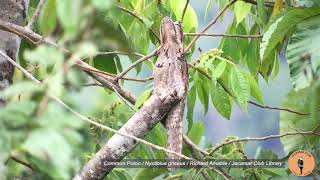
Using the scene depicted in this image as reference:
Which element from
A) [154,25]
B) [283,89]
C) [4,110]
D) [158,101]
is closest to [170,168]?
[158,101]

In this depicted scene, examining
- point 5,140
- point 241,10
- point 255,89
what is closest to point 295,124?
point 255,89

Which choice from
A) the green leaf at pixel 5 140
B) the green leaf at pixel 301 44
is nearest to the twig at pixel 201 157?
the green leaf at pixel 301 44

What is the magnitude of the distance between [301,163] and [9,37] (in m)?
0.64

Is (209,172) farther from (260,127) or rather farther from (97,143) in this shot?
(260,127)

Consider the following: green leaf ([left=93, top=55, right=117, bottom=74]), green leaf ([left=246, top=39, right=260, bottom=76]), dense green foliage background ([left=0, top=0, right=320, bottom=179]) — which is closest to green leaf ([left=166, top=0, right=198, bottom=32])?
dense green foliage background ([left=0, top=0, right=320, bottom=179])

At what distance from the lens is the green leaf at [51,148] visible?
303 mm

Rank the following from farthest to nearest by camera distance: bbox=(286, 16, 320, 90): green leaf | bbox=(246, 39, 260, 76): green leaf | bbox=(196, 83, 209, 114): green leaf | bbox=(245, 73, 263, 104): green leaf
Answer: bbox=(246, 39, 260, 76): green leaf < bbox=(196, 83, 209, 114): green leaf < bbox=(245, 73, 263, 104): green leaf < bbox=(286, 16, 320, 90): green leaf

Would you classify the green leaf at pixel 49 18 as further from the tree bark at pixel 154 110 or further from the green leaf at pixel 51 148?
the tree bark at pixel 154 110

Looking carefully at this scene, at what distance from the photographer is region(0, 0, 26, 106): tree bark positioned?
983 mm

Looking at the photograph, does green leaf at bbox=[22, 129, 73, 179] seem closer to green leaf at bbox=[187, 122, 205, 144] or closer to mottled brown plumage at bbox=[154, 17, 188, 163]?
mottled brown plumage at bbox=[154, 17, 188, 163]

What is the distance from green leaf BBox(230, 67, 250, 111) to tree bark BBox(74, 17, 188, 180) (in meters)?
0.13

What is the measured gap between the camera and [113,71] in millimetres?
1300

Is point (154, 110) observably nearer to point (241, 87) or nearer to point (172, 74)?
point (172, 74)

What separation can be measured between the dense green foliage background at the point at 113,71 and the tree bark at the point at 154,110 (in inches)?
2.4
